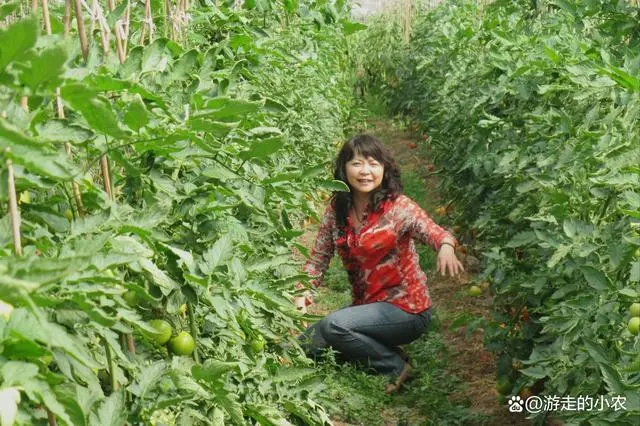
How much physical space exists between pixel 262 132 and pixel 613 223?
873 mm

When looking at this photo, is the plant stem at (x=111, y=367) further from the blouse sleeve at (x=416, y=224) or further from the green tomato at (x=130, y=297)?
the blouse sleeve at (x=416, y=224)

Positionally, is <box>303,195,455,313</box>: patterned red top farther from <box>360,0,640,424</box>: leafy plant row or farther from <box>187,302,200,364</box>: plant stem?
<box>187,302,200,364</box>: plant stem

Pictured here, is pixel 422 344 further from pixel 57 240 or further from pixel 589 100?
pixel 57 240

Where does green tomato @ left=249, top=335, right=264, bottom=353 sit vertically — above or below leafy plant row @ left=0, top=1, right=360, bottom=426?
below

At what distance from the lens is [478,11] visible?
25.4 feet

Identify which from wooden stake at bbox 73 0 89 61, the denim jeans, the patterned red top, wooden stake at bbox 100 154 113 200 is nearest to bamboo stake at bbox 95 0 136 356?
wooden stake at bbox 100 154 113 200

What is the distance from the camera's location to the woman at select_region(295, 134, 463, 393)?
12.0ft

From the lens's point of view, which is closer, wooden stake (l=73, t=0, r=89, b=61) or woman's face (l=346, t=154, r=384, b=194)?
wooden stake (l=73, t=0, r=89, b=61)

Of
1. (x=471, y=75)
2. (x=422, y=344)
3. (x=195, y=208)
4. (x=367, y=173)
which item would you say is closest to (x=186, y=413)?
(x=195, y=208)

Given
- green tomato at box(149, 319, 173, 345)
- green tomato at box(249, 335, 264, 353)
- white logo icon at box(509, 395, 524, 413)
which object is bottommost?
white logo icon at box(509, 395, 524, 413)

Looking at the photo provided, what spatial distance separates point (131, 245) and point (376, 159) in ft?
7.89

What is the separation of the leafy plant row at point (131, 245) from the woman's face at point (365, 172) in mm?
1247

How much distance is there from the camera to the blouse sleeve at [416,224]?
3.43 m

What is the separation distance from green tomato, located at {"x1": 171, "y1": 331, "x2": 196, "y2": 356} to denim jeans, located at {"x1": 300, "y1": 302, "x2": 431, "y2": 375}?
200cm
